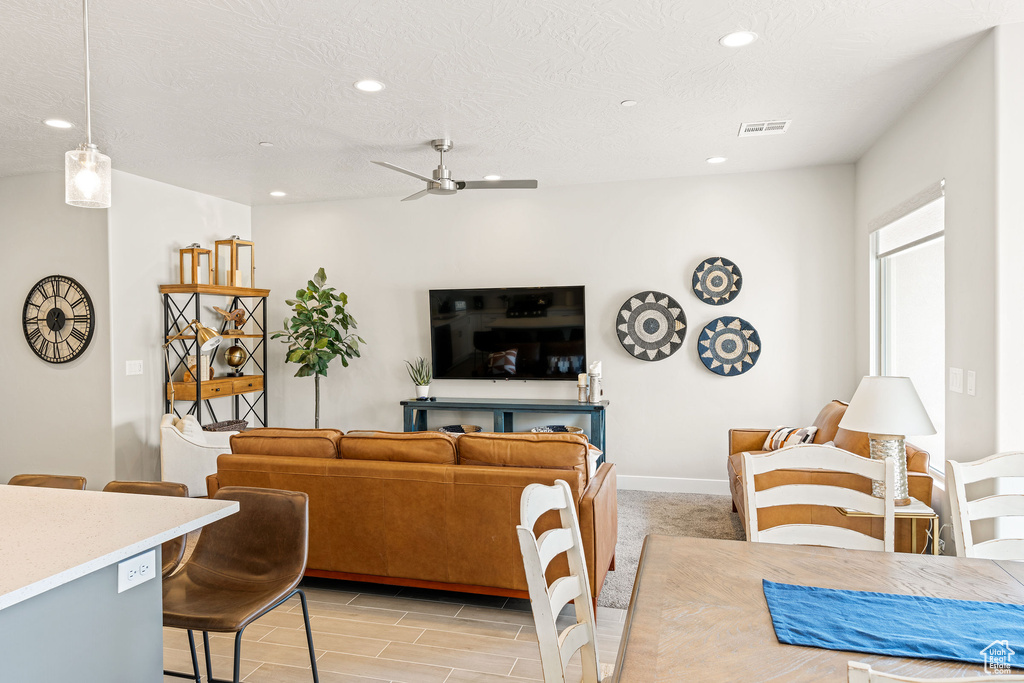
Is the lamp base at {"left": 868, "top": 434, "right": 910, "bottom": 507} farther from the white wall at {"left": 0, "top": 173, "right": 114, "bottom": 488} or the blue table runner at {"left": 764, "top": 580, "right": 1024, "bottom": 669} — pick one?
the white wall at {"left": 0, "top": 173, "right": 114, "bottom": 488}

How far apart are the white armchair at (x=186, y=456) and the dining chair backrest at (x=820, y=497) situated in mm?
3856

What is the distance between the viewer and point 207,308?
590 centimetres

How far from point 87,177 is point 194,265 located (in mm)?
3740

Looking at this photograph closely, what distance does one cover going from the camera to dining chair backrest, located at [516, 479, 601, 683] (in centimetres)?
124

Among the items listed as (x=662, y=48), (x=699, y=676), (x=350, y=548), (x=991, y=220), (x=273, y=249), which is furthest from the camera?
(x=273, y=249)

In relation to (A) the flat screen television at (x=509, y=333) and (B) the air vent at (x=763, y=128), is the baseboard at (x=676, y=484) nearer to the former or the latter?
(A) the flat screen television at (x=509, y=333)

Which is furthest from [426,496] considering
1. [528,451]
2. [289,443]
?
[289,443]

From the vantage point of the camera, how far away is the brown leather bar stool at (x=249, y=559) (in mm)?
2068

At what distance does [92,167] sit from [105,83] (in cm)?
175

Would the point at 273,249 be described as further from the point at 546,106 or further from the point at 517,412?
the point at 546,106

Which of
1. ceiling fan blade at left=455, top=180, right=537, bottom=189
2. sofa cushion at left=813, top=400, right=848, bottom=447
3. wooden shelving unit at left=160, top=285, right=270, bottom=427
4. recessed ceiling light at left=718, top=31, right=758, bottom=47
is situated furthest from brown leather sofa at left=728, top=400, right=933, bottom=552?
wooden shelving unit at left=160, top=285, right=270, bottom=427

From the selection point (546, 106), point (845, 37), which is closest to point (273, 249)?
point (546, 106)

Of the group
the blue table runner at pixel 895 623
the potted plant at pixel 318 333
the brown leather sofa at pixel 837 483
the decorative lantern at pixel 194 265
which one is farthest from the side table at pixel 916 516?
the decorative lantern at pixel 194 265

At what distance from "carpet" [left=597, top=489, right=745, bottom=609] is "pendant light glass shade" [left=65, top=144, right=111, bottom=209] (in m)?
2.73
